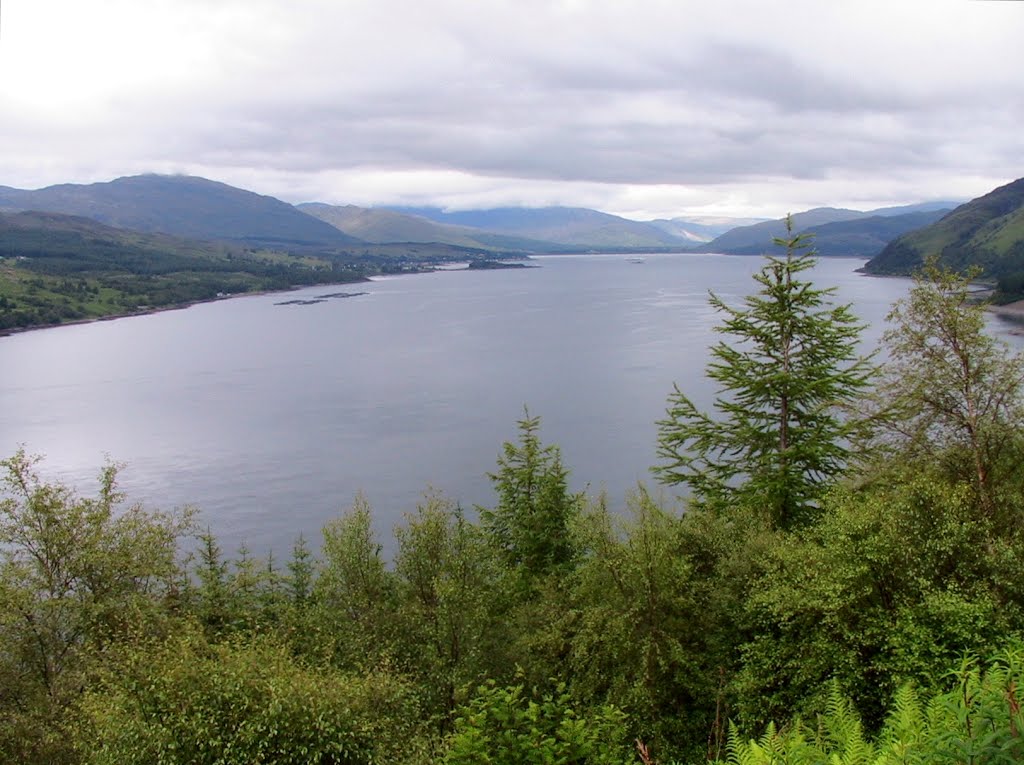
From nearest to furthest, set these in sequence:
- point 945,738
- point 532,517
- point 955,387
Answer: point 945,738 → point 955,387 → point 532,517

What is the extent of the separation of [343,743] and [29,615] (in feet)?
40.9

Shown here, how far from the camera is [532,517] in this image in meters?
30.4

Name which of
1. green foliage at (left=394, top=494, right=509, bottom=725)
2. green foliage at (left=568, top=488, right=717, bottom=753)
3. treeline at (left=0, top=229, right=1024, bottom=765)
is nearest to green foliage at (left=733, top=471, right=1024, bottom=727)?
treeline at (left=0, top=229, right=1024, bottom=765)

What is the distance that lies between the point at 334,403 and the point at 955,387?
7784 cm

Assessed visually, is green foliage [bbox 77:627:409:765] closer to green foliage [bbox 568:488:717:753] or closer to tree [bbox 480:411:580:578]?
green foliage [bbox 568:488:717:753]

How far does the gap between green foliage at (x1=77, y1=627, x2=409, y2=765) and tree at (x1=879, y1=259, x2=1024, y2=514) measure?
14098 mm

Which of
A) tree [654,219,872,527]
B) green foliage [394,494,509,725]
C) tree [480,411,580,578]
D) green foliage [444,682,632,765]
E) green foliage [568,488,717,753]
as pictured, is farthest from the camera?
tree [480,411,580,578]

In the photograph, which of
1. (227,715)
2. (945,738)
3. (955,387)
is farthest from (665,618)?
(945,738)

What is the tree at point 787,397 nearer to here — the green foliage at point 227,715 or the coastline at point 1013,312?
the green foliage at point 227,715

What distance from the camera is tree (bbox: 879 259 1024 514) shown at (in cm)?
1622

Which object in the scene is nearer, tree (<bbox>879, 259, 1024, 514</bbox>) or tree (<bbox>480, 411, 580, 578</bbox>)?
tree (<bbox>879, 259, 1024, 514</bbox>)

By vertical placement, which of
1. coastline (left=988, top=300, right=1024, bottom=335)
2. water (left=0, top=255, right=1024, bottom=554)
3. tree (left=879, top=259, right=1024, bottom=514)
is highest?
tree (left=879, top=259, right=1024, bottom=514)

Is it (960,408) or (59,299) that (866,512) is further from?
(59,299)

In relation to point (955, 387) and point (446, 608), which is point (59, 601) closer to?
point (446, 608)
